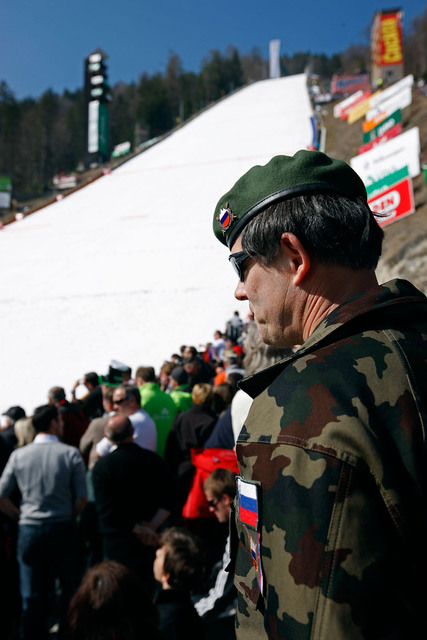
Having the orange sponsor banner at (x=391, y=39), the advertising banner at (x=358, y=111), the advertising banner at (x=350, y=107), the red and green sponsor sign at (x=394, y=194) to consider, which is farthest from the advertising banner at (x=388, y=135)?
the orange sponsor banner at (x=391, y=39)

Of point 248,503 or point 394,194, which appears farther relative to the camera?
point 394,194

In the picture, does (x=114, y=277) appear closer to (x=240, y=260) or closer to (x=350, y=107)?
(x=240, y=260)

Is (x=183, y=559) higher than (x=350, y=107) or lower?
lower

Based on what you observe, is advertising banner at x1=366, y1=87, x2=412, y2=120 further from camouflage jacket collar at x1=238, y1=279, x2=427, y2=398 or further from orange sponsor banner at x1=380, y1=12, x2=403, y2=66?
orange sponsor banner at x1=380, y1=12, x2=403, y2=66

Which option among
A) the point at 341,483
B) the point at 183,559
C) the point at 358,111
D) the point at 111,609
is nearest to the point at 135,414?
the point at 183,559

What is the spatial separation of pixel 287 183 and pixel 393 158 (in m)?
10.5

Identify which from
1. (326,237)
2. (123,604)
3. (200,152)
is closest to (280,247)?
(326,237)

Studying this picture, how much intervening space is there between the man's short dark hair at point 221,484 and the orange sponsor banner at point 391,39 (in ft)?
175

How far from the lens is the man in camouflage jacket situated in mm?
806

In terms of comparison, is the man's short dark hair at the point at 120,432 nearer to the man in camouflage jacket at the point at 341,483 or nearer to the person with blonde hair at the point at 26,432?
the person with blonde hair at the point at 26,432

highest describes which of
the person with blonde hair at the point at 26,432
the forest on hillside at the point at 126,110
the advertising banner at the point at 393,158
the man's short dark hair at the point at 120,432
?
the forest on hillside at the point at 126,110

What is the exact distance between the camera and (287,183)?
120 cm

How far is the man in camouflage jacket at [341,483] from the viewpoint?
2.64 feet

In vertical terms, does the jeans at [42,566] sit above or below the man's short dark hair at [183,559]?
below
